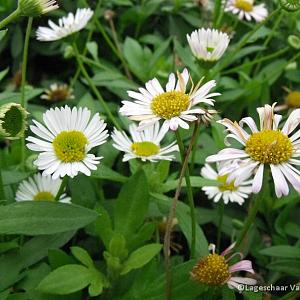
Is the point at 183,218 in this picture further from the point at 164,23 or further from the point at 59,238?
the point at 164,23

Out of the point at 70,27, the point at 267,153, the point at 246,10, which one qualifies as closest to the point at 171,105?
the point at 267,153

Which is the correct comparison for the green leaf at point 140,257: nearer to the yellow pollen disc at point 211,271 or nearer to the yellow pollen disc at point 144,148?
the yellow pollen disc at point 211,271

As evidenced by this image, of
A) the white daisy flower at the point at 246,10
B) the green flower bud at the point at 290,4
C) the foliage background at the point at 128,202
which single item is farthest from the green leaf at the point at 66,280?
the white daisy flower at the point at 246,10

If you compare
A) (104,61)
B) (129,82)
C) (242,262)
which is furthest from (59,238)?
(104,61)

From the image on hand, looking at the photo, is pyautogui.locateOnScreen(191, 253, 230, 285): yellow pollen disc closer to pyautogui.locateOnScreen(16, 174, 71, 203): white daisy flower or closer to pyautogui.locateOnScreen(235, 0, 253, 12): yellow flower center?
pyautogui.locateOnScreen(16, 174, 71, 203): white daisy flower

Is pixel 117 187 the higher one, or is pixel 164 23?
pixel 164 23

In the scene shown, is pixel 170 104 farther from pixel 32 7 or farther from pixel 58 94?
pixel 58 94
